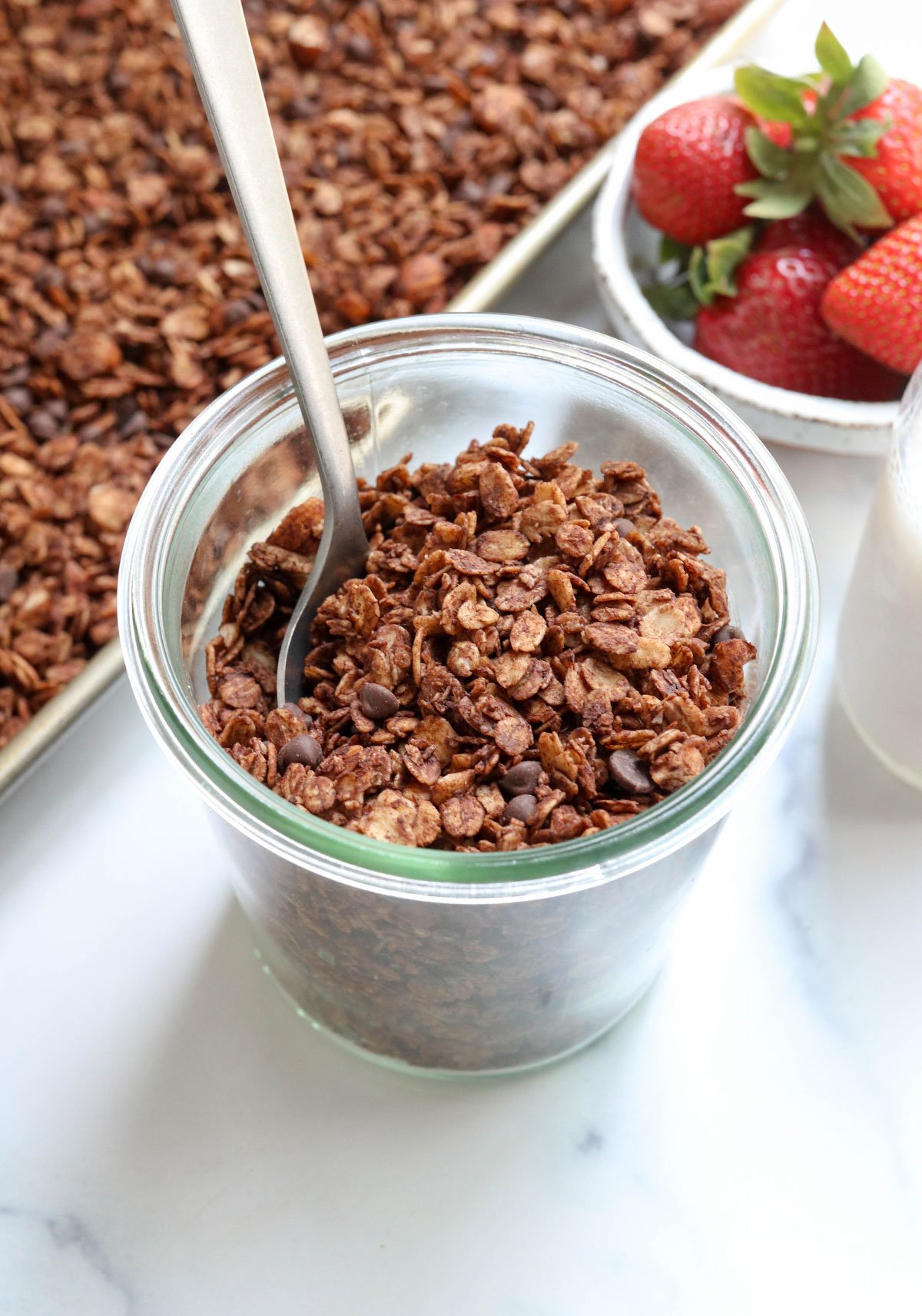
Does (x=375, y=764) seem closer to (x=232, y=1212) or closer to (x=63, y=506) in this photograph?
(x=232, y=1212)

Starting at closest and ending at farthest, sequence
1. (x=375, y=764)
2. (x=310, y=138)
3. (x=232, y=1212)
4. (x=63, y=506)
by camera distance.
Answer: (x=375, y=764) → (x=232, y=1212) → (x=63, y=506) → (x=310, y=138)

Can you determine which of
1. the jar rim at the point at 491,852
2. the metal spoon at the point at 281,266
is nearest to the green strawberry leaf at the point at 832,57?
the jar rim at the point at 491,852

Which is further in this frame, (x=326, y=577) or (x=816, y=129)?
(x=816, y=129)

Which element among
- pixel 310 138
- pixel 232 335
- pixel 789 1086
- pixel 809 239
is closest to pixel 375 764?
pixel 789 1086

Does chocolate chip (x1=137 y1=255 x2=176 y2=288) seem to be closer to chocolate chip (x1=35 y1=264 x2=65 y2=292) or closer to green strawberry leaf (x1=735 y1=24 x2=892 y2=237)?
chocolate chip (x1=35 y1=264 x2=65 y2=292)

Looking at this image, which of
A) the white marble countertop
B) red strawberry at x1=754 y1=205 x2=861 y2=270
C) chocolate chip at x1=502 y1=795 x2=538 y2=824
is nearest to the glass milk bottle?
the white marble countertop

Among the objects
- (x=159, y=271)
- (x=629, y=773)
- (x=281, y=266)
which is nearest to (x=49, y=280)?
(x=159, y=271)

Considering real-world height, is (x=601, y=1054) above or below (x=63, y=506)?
below
